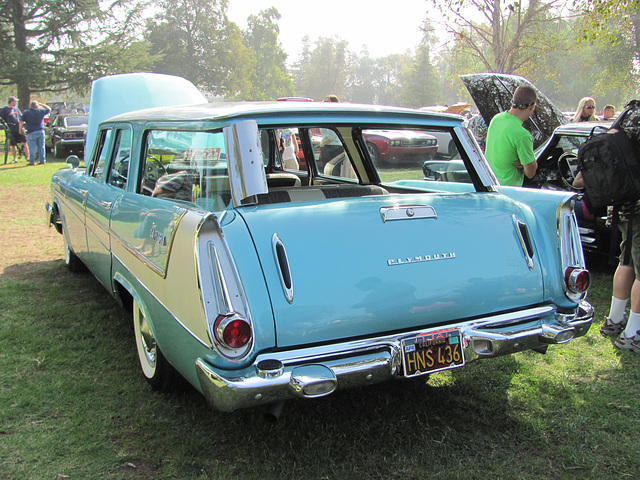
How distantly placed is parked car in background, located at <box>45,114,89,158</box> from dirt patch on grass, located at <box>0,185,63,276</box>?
26.5 feet

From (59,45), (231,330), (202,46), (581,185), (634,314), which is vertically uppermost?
(202,46)

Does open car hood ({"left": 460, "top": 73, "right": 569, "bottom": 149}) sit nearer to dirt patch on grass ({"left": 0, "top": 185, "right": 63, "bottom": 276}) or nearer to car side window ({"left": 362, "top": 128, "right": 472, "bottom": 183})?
car side window ({"left": 362, "top": 128, "right": 472, "bottom": 183})

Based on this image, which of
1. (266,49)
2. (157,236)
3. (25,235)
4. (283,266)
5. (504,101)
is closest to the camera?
(283,266)

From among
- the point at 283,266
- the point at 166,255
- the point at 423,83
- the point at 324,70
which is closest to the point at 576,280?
the point at 283,266

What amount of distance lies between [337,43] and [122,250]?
323 feet

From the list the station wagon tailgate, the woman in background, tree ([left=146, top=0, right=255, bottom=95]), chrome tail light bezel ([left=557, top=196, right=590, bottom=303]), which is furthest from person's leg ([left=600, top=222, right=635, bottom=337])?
tree ([left=146, top=0, right=255, bottom=95])

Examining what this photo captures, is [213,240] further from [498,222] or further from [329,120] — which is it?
[498,222]

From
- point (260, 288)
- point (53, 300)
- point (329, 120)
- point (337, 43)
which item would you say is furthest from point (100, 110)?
point (337, 43)

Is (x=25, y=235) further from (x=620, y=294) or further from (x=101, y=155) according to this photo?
(x=620, y=294)

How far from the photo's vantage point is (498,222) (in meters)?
2.77

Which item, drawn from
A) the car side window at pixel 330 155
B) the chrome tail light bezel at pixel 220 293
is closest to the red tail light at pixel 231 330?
the chrome tail light bezel at pixel 220 293

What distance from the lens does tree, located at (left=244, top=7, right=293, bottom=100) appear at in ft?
243

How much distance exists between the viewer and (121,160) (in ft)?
12.5

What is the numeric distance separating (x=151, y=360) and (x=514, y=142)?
11.9 feet
